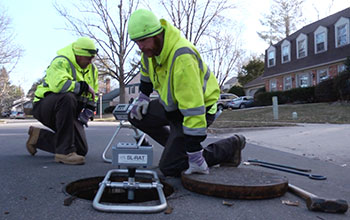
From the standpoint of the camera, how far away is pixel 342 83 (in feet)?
57.5

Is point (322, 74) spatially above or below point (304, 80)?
above

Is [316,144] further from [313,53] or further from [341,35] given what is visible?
[313,53]

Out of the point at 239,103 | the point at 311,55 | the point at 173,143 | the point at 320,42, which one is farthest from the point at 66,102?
the point at 239,103

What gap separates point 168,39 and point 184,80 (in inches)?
17.0

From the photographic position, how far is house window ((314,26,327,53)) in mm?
25250

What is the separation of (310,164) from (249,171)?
178 cm

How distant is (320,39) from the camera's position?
25.8 meters

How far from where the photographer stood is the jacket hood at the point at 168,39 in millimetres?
2699

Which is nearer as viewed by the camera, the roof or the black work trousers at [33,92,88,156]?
the black work trousers at [33,92,88,156]

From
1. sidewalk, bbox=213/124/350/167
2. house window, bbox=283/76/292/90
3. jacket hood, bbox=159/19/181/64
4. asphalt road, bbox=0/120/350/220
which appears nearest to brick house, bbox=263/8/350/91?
house window, bbox=283/76/292/90

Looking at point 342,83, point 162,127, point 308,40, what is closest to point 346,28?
point 308,40

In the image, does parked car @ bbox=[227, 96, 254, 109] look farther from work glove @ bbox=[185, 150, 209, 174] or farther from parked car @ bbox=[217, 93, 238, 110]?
work glove @ bbox=[185, 150, 209, 174]

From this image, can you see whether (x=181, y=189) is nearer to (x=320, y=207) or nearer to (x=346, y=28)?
(x=320, y=207)

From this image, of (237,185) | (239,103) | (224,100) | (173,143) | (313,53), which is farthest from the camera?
(224,100)
